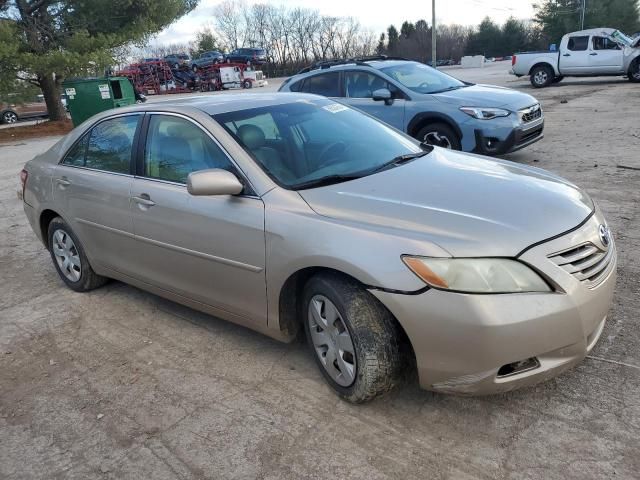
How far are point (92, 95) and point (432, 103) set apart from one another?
14.2 metres

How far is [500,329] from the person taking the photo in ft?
7.62

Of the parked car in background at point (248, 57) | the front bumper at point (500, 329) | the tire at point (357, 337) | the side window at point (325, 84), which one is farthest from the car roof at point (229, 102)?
the parked car in background at point (248, 57)

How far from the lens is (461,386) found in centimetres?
251

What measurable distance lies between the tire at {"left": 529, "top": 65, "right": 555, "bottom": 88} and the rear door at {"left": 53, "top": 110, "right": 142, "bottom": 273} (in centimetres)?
2095

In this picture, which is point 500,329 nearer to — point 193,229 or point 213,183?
point 213,183

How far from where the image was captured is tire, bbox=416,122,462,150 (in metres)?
7.76

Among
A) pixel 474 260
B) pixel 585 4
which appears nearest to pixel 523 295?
pixel 474 260

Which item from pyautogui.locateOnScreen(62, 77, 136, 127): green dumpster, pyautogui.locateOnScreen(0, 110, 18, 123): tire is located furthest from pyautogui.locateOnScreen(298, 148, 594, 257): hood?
pyautogui.locateOnScreen(0, 110, 18, 123): tire

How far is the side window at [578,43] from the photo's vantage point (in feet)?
67.4

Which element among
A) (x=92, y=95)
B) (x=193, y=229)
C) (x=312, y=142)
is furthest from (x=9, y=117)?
(x=312, y=142)

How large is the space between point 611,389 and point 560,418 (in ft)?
1.24

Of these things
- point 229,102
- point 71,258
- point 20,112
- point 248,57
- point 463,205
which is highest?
point 229,102

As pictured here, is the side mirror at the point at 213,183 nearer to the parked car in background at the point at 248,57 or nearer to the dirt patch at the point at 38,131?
the dirt patch at the point at 38,131

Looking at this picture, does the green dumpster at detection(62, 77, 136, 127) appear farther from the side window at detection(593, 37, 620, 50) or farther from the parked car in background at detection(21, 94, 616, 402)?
the side window at detection(593, 37, 620, 50)
